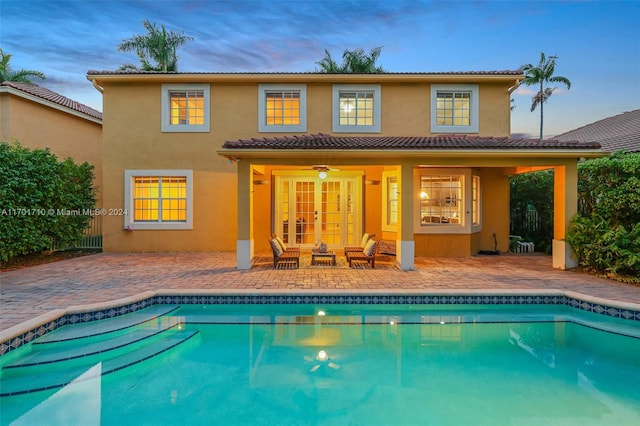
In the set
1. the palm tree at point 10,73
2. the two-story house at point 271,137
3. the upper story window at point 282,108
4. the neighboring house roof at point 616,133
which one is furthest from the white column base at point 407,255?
the palm tree at point 10,73

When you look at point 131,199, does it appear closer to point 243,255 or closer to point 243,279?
point 243,255

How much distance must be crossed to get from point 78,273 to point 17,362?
5.23 meters

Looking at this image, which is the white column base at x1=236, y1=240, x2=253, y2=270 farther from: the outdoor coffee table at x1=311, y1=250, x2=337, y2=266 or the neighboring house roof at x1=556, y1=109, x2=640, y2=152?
the neighboring house roof at x1=556, y1=109, x2=640, y2=152

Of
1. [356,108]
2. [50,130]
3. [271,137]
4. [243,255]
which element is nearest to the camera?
→ [243,255]

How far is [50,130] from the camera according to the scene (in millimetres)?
15969

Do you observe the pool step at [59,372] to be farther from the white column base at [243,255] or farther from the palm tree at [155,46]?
the palm tree at [155,46]

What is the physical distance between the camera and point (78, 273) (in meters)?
9.62

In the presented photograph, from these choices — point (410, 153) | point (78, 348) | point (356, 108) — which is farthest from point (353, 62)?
point (78, 348)

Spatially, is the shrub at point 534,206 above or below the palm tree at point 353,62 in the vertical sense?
below

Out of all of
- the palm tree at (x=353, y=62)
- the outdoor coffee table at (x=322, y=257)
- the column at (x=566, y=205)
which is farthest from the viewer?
the palm tree at (x=353, y=62)

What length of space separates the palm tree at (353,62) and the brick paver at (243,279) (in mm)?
18528

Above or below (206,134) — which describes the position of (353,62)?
above

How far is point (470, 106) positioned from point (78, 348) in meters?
14.7

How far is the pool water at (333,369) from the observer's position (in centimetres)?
421
